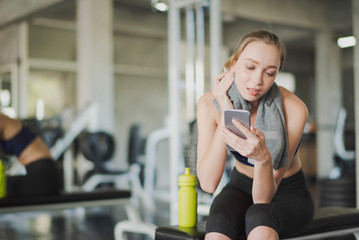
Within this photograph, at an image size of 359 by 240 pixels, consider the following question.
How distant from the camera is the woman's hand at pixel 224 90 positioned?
1410mm

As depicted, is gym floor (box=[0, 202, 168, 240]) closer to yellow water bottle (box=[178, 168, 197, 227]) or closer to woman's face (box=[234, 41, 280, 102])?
yellow water bottle (box=[178, 168, 197, 227])

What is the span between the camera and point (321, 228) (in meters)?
1.64

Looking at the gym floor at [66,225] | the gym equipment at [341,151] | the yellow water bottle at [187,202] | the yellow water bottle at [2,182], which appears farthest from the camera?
the gym equipment at [341,151]

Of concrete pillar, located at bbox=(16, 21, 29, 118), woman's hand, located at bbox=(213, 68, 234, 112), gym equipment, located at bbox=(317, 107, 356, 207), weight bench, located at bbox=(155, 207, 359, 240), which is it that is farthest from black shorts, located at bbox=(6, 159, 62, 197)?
concrete pillar, located at bbox=(16, 21, 29, 118)

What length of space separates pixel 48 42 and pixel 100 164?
13.2ft

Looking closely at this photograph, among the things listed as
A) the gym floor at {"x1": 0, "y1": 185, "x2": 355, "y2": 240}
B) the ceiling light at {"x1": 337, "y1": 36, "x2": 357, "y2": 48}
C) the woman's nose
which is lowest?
the gym floor at {"x1": 0, "y1": 185, "x2": 355, "y2": 240}

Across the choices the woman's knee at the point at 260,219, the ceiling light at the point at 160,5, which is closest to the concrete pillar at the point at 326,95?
the ceiling light at the point at 160,5

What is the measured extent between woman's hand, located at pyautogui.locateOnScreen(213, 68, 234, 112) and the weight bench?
43 centimetres

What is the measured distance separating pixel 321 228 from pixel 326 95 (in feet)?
10.8

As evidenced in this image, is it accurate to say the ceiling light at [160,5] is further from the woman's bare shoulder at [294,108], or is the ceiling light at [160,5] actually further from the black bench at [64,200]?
the woman's bare shoulder at [294,108]

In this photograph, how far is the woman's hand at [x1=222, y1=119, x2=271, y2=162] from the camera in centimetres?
125

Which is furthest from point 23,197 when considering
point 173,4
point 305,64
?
point 305,64

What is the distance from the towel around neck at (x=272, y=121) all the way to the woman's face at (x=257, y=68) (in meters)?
0.04

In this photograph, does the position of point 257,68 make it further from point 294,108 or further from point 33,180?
point 33,180
